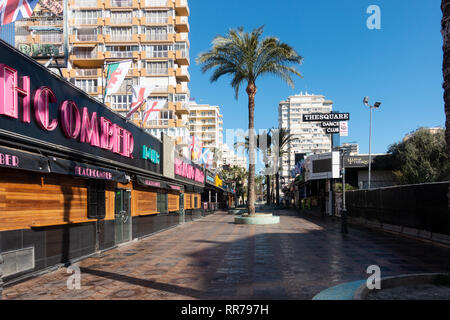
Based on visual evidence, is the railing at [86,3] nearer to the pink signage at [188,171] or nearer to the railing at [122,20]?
the railing at [122,20]

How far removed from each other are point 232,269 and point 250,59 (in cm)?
1873

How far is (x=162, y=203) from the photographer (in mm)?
22109

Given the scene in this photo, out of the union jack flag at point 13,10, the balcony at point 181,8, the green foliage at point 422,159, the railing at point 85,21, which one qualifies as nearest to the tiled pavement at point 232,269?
the union jack flag at point 13,10

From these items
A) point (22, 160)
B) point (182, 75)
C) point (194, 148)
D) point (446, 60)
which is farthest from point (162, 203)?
point (182, 75)

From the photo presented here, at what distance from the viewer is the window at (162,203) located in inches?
836

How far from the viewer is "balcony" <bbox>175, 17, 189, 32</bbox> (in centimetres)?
6091

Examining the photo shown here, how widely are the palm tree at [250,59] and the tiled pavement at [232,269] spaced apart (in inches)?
499

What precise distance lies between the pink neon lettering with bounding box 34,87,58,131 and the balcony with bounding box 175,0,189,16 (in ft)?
183

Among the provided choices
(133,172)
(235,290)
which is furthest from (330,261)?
(133,172)

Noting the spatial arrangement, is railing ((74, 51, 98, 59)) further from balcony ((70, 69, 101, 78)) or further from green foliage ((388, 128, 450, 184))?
green foliage ((388, 128, 450, 184))

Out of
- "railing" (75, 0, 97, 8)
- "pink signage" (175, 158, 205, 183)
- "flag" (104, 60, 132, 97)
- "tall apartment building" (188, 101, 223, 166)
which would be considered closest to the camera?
"flag" (104, 60, 132, 97)

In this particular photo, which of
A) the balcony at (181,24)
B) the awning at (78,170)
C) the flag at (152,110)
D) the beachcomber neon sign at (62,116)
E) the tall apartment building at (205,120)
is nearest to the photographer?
the beachcomber neon sign at (62,116)

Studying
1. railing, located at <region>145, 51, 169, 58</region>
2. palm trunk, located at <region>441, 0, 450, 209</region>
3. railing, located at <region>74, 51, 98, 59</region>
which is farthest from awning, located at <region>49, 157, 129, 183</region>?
railing, located at <region>74, 51, 98, 59</region>

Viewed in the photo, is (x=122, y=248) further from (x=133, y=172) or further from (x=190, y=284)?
(x=190, y=284)
